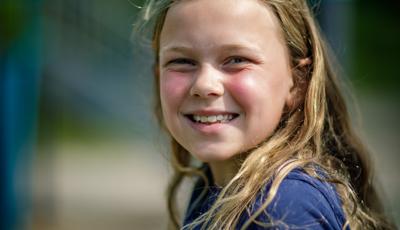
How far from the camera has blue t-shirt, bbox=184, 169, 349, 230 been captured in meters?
1.61

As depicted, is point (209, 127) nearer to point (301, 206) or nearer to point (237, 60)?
point (237, 60)

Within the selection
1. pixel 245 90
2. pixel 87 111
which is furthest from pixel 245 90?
pixel 87 111

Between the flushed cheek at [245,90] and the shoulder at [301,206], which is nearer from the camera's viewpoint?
the shoulder at [301,206]

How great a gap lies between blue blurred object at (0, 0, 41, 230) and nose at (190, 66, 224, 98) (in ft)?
7.77

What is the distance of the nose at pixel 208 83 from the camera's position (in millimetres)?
1847

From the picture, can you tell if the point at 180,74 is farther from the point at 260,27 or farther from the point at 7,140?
the point at 7,140

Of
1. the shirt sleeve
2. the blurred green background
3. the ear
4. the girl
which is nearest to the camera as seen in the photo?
the shirt sleeve

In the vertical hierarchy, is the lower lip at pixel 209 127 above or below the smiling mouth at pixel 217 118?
below

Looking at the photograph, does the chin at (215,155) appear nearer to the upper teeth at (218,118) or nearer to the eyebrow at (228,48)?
the upper teeth at (218,118)

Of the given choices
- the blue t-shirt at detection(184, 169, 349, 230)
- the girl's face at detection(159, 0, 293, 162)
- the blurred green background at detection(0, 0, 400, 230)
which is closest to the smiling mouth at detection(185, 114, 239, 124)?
the girl's face at detection(159, 0, 293, 162)

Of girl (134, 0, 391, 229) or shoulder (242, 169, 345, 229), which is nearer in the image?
shoulder (242, 169, 345, 229)

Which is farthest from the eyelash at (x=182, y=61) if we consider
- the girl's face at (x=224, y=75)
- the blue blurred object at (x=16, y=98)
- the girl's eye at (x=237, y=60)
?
the blue blurred object at (x=16, y=98)

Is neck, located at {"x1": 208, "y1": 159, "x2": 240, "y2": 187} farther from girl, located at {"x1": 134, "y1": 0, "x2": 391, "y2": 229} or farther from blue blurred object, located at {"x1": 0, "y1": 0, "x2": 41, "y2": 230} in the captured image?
blue blurred object, located at {"x1": 0, "y1": 0, "x2": 41, "y2": 230}

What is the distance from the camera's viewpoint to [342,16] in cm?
319
